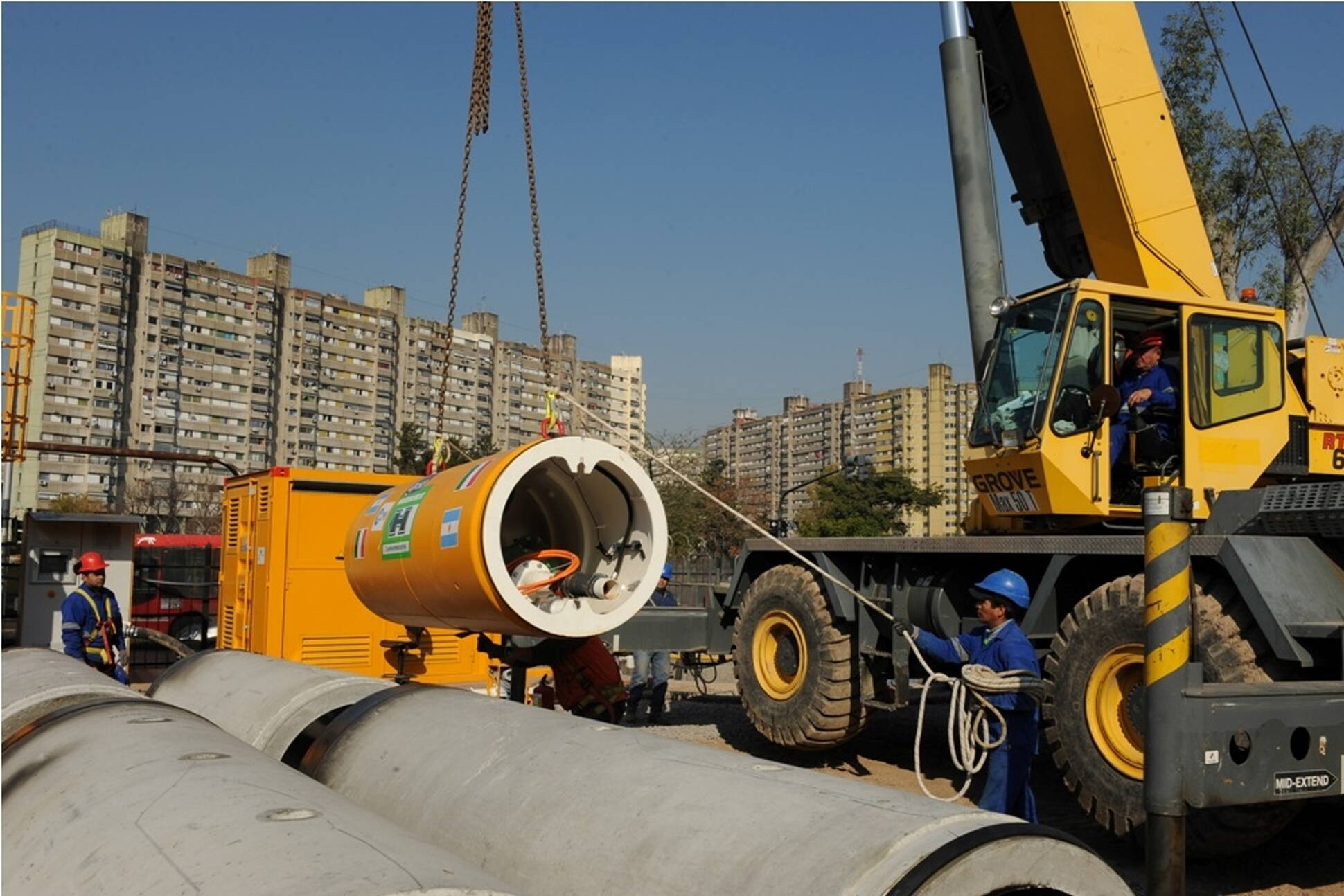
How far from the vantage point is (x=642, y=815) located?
3012 mm

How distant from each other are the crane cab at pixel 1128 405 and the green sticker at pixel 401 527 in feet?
13.1

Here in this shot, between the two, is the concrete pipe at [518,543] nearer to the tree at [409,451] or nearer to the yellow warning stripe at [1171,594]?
the yellow warning stripe at [1171,594]

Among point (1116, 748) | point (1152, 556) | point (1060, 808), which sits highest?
point (1152, 556)

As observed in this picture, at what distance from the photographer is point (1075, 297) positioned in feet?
24.3

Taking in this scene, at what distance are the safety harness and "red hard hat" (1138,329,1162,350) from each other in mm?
8192

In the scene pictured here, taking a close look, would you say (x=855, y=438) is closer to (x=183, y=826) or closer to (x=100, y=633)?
(x=100, y=633)

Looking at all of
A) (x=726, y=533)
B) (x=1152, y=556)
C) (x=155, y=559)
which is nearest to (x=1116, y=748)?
(x=1152, y=556)

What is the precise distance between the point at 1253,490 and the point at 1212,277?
2.57m

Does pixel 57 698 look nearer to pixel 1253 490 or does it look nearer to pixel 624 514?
pixel 624 514

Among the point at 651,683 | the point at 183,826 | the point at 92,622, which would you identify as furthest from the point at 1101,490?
the point at 92,622

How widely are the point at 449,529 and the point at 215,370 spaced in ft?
282

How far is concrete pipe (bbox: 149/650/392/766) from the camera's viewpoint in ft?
16.6

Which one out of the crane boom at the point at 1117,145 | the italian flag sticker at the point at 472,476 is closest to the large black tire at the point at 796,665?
the crane boom at the point at 1117,145

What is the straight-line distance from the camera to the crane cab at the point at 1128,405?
732 centimetres
